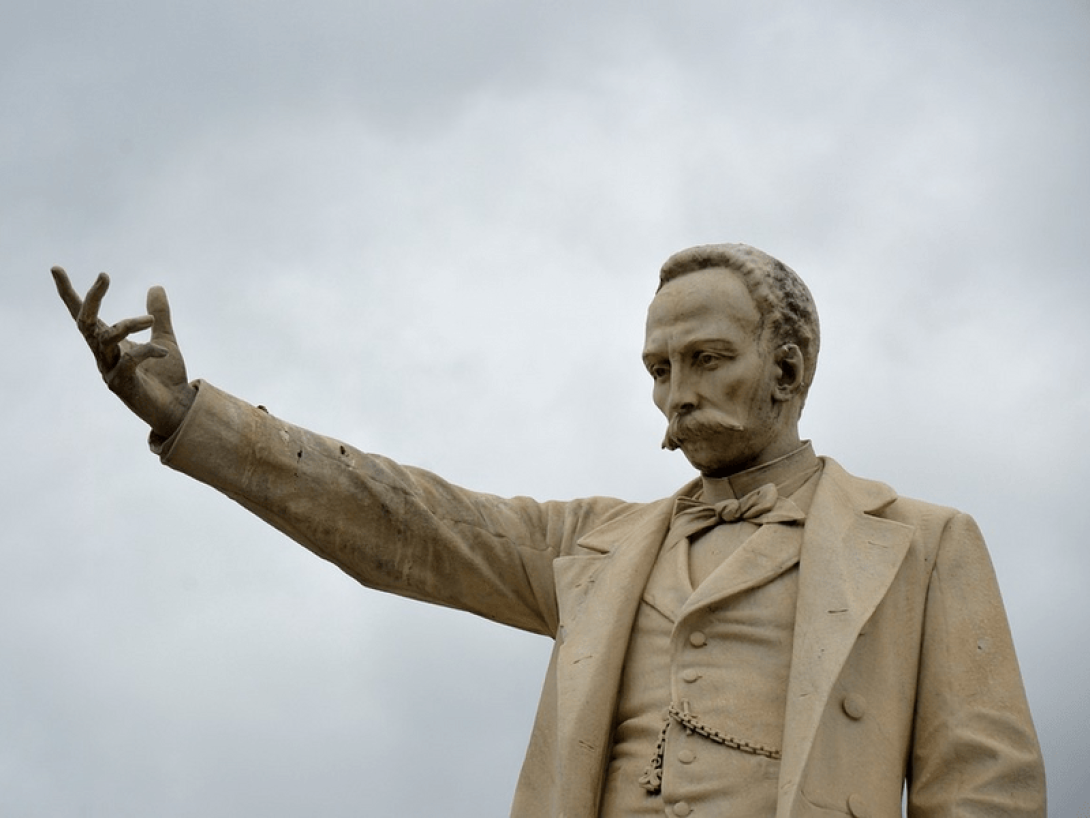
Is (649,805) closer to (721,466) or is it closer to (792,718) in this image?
(792,718)

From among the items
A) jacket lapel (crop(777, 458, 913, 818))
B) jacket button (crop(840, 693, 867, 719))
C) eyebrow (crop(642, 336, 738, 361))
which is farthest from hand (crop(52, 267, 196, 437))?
jacket button (crop(840, 693, 867, 719))

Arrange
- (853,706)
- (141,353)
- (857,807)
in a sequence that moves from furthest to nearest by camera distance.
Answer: (141,353) → (853,706) → (857,807)

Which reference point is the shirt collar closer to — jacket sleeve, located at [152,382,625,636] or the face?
the face

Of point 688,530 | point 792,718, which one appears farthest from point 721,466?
point 792,718

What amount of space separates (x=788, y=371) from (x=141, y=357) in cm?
343

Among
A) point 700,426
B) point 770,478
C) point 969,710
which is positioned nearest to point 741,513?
point 770,478

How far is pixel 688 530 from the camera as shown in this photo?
37.3ft

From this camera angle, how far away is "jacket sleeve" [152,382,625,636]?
11094mm

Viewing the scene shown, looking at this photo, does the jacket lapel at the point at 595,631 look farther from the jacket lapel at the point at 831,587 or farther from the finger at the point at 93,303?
the finger at the point at 93,303

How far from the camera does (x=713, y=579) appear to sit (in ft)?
35.0

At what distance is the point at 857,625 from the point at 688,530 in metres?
1.41

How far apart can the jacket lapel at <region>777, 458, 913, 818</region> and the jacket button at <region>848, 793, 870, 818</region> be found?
12.9 inches

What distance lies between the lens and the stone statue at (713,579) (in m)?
10.1

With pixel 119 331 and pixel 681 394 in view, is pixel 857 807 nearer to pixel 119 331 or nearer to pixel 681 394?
pixel 681 394
